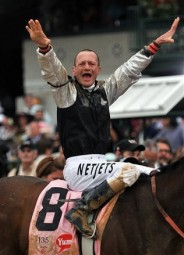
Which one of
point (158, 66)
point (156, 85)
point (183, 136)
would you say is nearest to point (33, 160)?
point (156, 85)

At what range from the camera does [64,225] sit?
9547mm

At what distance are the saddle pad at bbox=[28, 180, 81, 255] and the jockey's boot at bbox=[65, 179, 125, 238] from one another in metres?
0.13

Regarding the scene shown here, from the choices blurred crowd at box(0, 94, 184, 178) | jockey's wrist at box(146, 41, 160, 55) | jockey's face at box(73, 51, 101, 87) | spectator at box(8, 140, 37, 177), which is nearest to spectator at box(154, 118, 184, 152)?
blurred crowd at box(0, 94, 184, 178)

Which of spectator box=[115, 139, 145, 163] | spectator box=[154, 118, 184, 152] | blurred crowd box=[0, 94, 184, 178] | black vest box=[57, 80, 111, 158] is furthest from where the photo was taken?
spectator box=[154, 118, 184, 152]

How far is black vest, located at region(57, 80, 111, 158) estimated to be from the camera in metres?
9.59

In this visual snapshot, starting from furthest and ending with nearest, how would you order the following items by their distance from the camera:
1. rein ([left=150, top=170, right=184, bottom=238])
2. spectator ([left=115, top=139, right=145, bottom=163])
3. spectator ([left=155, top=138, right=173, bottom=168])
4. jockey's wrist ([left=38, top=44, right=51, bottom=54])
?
spectator ([left=155, top=138, right=173, bottom=168]), spectator ([left=115, top=139, right=145, bottom=163]), jockey's wrist ([left=38, top=44, right=51, bottom=54]), rein ([left=150, top=170, right=184, bottom=238])

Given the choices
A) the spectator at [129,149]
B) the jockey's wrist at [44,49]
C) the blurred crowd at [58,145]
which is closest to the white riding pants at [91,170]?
the blurred crowd at [58,145]

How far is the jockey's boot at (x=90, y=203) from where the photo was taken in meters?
9.33

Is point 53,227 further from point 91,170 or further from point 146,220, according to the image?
point 146,220

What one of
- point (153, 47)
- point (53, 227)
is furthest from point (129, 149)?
point (53, 227)

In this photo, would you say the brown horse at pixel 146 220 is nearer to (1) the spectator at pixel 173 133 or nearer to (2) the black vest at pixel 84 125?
(2) the black vest at pixel 84 125

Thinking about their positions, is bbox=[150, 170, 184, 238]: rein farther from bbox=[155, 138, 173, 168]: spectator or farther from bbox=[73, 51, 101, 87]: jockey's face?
bbox=[155, 138, 173, 168]: spectator

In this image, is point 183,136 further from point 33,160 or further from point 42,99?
point 42,99

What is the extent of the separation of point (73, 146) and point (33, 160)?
556 centimetres
